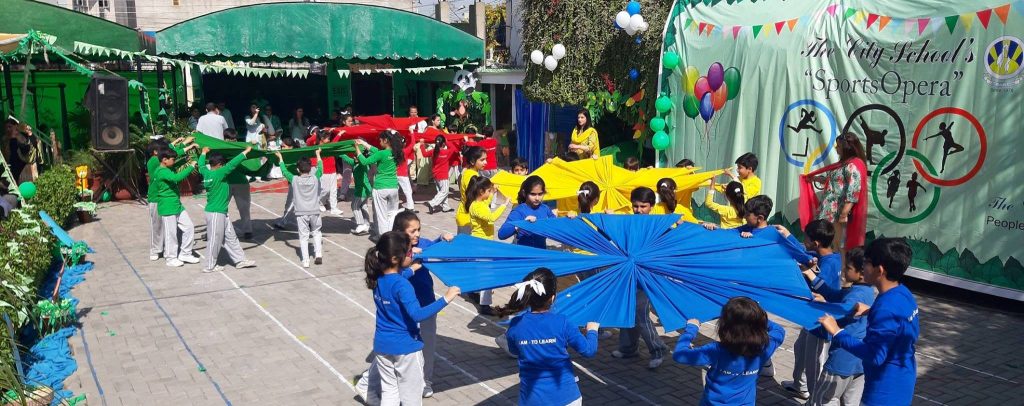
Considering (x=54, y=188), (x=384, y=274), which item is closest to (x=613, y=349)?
(x=384, y=274)

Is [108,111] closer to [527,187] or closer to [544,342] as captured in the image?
[527,187]

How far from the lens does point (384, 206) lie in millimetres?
11570

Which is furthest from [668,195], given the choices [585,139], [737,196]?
[585,139]

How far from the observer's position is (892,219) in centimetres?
956

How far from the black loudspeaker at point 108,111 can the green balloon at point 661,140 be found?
9193mm

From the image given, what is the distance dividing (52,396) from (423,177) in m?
11.5

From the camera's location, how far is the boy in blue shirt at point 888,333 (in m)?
4.54

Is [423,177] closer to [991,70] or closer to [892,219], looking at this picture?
[892,219]

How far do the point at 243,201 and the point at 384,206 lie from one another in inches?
95.3

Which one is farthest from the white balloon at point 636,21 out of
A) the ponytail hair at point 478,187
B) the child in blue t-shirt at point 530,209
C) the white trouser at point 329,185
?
the child in blue t-shirt at point 530,209

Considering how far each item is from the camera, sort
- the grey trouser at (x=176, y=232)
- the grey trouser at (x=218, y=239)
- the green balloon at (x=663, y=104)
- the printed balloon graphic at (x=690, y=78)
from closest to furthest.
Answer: the grey trouser at (x=218, y=239) → the grey trouser at (x=176, y=232) → the printed balloon graphic at (x=690, y=78) → the green balloon at (x=663, y=104)

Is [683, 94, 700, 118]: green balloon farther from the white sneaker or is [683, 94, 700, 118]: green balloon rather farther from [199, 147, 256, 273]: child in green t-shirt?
[199, 147, 256, 273]: child in green t-shirt

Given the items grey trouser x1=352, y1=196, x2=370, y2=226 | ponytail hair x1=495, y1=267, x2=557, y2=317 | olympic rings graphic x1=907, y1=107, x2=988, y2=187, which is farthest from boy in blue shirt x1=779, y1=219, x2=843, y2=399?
grey trouser x1=352, y1=196, x2=370, y2=226

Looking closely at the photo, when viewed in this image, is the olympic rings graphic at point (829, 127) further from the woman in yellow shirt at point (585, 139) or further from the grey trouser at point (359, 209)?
the grey trouser at point (359, 209)
